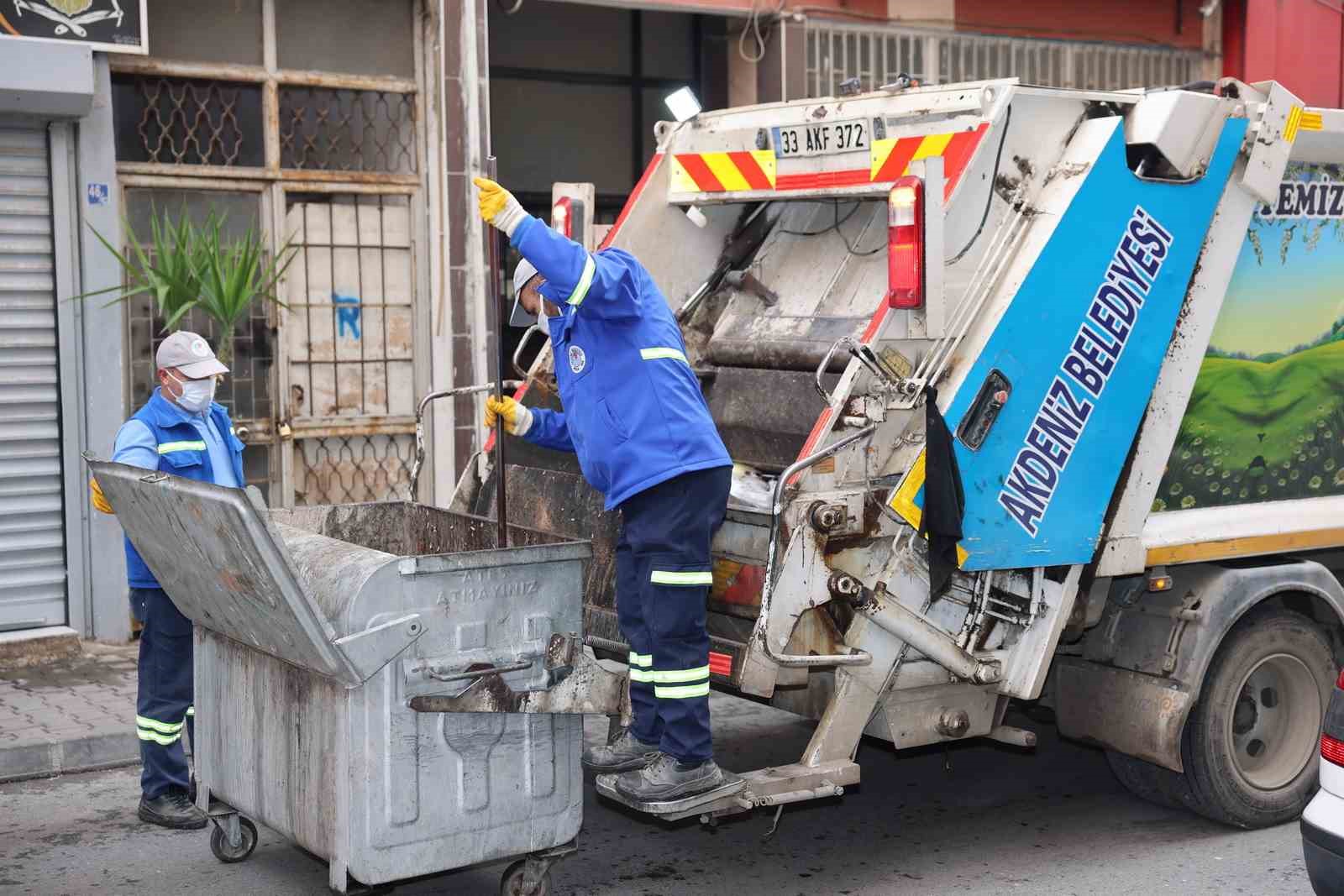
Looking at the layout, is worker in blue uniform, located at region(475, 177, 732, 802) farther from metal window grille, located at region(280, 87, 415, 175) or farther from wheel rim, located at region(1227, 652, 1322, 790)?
metal window grille, located at region(280, 87, 415, 175)

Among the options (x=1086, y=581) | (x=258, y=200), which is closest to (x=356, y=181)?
(x=258, y=200)

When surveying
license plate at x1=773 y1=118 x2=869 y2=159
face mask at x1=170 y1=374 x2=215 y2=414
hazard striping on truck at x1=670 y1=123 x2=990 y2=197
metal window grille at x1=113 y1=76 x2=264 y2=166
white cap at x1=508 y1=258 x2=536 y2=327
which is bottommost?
face mask at x1=170 y1=374 x2=215 y2=414

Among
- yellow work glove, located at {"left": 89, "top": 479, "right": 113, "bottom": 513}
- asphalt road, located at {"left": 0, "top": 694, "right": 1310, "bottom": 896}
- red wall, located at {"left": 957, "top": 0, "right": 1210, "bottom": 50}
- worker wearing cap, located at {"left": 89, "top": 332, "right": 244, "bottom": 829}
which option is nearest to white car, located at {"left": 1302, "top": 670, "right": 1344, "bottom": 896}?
asphalt road, located at {"left": 0, "top": 694, "right": 1310, "bottom": 896}

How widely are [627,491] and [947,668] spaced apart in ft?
3.75

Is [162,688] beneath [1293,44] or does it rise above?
beneath

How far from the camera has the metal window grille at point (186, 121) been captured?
829 cm

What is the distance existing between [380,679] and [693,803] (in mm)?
979

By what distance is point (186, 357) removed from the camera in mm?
5348

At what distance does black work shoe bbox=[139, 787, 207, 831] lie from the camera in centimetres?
543

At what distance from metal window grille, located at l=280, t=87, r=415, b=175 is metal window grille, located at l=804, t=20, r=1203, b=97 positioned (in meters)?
2.63

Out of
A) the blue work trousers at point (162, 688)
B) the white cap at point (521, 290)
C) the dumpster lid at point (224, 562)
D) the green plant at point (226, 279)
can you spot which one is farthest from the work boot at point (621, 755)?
the green plant at point (226, 279)

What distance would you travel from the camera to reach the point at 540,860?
4.50 meters

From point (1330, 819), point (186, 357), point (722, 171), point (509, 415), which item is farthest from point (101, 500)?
point (1330, 819)

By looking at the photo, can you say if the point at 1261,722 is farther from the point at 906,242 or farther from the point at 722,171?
the point at 722,171
